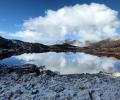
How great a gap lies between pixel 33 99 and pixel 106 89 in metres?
5.08

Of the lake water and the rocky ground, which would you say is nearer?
the rocky ground

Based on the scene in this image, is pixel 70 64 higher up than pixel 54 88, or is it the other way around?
pixel 70 64

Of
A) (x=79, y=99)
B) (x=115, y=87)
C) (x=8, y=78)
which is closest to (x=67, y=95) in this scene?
(x=79, y=99)

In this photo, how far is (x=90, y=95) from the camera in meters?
17.4

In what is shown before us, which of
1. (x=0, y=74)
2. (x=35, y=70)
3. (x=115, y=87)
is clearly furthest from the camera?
(x=35, y=70)

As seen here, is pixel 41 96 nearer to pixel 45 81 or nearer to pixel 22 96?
pixel 22 96

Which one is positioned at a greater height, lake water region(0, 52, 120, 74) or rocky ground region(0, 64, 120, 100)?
lake water region(0, 52, 120, 74)

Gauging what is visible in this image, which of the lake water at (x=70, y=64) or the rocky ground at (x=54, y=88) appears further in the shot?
the lake water at (x=70, y=64)

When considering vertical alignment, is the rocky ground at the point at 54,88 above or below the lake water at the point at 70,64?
below

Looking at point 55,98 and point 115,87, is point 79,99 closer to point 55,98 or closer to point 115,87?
point 55,98

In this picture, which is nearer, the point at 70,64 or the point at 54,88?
the point at 54,88

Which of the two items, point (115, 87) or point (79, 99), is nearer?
point (79, 99)

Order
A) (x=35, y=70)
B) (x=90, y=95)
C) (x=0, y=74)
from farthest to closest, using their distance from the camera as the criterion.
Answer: (x=35, y=70) < (x=0, y=74) < (x=90, y=95)

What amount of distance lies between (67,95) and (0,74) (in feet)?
22.9
